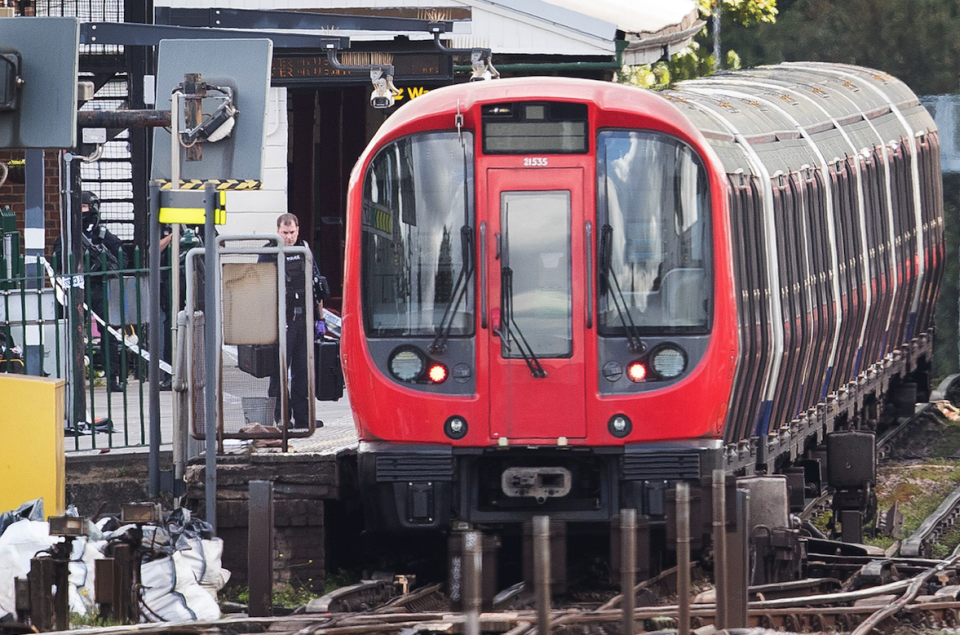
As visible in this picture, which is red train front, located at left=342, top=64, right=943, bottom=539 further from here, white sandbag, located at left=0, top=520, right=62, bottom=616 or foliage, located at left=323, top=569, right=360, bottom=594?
white sandbag, located at left=0, top=520, right=62, bottom=616

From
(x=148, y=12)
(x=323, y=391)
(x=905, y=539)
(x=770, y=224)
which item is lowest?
(x=905, y=539)

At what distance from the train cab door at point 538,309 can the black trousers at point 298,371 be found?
7.44 ft

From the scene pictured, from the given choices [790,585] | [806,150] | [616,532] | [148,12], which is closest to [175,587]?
[616,532]

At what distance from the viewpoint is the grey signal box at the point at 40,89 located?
1004cm

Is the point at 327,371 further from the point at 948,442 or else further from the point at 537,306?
the point at 948,442

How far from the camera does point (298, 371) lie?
13.3 metres

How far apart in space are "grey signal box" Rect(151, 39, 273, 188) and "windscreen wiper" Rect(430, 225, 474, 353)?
112 centimetres

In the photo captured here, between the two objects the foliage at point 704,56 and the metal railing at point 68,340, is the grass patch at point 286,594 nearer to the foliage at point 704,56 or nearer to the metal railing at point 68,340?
the metal railing at point 68,340

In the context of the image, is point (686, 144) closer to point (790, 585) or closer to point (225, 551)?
point (790, 585)

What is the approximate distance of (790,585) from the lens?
11031mm

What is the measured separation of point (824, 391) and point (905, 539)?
2.42 m

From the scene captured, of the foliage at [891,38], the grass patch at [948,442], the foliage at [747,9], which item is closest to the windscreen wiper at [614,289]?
the grass patch at [948,442]

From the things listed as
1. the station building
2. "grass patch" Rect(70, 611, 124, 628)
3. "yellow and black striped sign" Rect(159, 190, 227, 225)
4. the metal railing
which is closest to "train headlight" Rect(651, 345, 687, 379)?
"yellow and black striped sign" Rect(159, 190, 227, 225)

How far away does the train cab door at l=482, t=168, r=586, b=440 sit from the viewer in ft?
36.3
